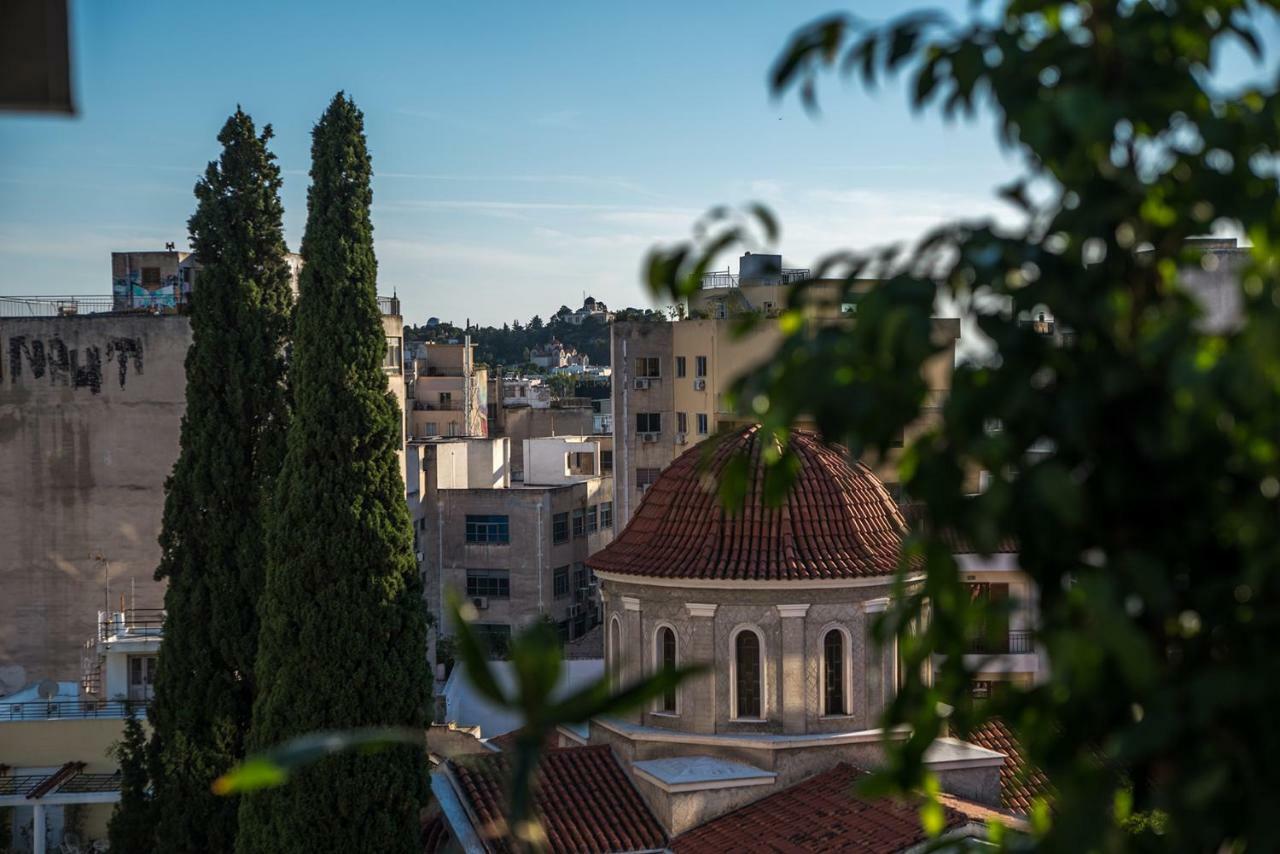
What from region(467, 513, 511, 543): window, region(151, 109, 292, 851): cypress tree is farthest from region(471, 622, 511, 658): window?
region(151, 109, 292, 851): cypress tree

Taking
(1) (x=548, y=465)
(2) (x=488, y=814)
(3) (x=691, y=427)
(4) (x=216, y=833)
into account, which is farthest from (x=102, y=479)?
(1) (x=548, y=465)

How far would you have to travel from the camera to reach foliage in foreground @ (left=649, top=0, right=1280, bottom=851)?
280 cm

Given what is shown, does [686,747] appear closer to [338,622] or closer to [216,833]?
[338,622]

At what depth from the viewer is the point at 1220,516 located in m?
2.98

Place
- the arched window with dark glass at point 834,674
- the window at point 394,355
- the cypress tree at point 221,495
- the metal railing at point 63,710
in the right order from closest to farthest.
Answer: the arched window with dark glass at point 834,674, the cypress tree at point 221,495, the metal railing at point 63,710, the window at point 394,355

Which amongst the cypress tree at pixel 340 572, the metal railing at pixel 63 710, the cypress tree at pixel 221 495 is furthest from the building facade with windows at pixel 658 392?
the cypress tree at pixel 340 572

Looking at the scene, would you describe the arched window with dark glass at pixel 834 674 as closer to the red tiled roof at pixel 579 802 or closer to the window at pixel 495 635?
the red tiled roof at pixel 579 802

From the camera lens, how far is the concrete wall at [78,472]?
3023 cm

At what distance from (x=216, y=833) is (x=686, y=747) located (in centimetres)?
714

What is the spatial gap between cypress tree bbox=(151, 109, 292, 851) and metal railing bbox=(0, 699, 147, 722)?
12.1 feet

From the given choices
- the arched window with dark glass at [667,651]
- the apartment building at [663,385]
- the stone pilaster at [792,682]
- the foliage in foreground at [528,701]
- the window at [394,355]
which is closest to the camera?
the foliage in foreground at [528,701]

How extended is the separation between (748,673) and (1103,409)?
16371mm

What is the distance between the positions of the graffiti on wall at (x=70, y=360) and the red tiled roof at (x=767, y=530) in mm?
14058

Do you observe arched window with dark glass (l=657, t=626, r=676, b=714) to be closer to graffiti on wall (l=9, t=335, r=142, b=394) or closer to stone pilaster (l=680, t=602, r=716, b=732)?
stone pilaster (l=680, t=602, r=716, b=732)
